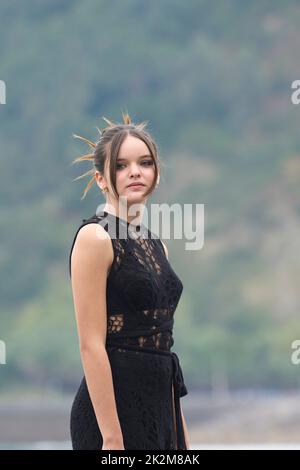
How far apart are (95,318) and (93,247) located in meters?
0.12

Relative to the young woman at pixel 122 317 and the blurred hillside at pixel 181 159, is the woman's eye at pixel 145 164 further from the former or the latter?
the blurred hillside at pixel 181 159

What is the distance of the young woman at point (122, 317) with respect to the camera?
1.83 m

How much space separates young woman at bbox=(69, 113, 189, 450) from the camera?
1.83 metres

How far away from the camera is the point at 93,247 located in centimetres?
184

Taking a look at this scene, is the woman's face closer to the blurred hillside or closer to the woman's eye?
the woman's eye

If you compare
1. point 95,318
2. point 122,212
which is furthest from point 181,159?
point 95,318

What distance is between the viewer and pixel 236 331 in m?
27.2

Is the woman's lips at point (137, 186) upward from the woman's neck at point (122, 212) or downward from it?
upward

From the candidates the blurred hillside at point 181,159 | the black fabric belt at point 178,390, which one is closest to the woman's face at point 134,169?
the black fabric belt at point 178,390

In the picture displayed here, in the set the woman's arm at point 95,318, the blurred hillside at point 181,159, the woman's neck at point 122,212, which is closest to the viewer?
the woman's arm at point 95,318

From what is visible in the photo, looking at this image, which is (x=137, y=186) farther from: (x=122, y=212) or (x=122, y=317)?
(x=122, y=317)

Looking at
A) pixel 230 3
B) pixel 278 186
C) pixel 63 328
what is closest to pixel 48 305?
pixel 63 328

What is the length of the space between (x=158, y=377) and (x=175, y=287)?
162 mm

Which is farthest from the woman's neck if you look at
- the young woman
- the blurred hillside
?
the blurred hillside
